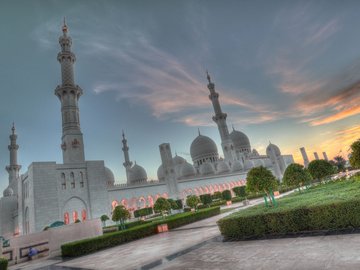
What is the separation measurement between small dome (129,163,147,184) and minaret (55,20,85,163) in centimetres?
1808

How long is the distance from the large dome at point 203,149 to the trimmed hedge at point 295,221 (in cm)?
5110

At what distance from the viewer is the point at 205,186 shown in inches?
1983

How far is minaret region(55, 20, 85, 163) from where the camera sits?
33.3 meters

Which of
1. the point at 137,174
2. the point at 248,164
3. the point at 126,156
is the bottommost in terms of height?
the point at 248,164

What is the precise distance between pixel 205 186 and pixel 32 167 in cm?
3184

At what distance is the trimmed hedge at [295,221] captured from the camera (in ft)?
24.4

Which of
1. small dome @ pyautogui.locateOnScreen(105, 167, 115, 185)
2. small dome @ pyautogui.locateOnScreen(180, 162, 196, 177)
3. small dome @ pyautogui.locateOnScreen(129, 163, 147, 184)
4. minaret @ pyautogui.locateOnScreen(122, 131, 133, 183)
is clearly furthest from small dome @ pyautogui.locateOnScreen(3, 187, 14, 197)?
small dome @ pyautogui.locateOnScreen(180, 162, 196, 177)

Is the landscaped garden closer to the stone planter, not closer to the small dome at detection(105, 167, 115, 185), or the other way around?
the stone planter

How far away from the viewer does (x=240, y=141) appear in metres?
69.7

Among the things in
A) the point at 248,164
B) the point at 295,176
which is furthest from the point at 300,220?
the point at 248,164

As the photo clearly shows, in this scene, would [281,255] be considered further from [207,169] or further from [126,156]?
[126,156]

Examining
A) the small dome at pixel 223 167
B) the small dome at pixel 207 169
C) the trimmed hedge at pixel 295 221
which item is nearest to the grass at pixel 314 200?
the trimmed hedge at pixel 295 221

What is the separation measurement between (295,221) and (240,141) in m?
62.6

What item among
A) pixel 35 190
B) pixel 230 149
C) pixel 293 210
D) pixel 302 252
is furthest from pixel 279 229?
pixel 230 149
